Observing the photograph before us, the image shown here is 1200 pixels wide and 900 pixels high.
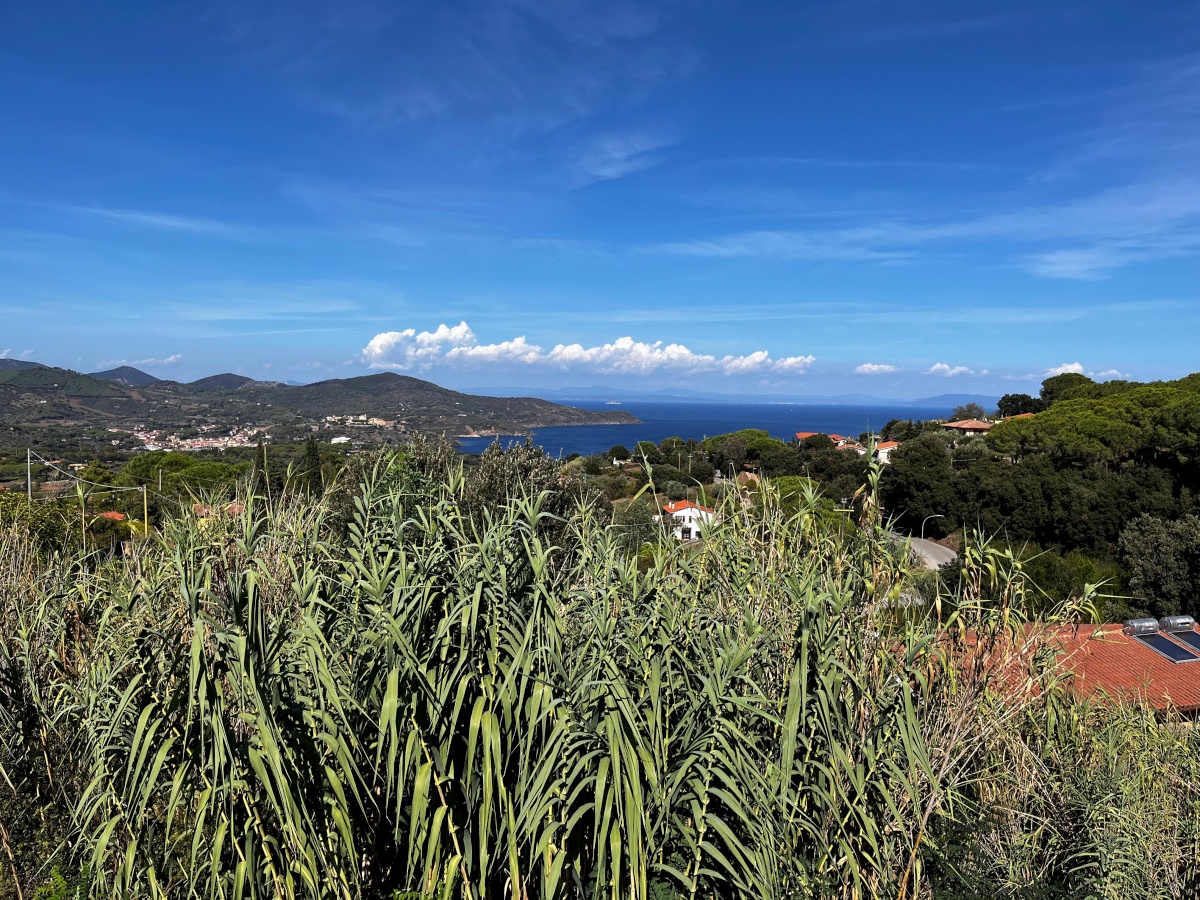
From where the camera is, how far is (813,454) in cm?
3738

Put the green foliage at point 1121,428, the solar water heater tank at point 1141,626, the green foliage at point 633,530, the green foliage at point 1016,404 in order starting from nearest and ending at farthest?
the green foliage at point 633,530
the solar water heater tank at point 1141,626
the green foliage at point 1121,428
the green foliage at point 1016,404

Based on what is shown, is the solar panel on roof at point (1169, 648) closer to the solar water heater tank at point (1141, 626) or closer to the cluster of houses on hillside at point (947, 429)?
the solar water heater tank at point (1141, 626)

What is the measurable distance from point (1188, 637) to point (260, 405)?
77256 millimetres

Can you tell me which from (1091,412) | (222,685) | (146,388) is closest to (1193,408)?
(1091,412)

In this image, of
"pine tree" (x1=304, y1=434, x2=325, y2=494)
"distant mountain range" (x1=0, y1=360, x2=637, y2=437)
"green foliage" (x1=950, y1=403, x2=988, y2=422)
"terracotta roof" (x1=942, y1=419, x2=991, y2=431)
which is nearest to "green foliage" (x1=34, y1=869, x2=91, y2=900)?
"pine tree" (x1=304, y1=434, x2=325, y2=494)

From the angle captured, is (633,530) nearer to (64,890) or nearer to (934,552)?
(64,890)

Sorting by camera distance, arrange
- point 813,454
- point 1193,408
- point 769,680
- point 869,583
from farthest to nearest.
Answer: point 813,454, point 1193,408, point 869,583, point 769,680

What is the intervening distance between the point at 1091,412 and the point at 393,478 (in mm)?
41024

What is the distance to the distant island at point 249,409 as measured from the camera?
47156mm

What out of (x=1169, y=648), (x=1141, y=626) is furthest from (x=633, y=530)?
(x=1169, y=648)

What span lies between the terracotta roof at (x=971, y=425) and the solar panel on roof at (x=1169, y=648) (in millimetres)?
46035

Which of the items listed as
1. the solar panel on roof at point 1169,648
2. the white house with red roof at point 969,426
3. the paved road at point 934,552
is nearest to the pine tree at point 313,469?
the solar panel on roof at point 1169,648

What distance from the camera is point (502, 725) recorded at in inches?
86.8

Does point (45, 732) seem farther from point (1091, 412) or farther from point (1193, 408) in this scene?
point (1091, 412)
